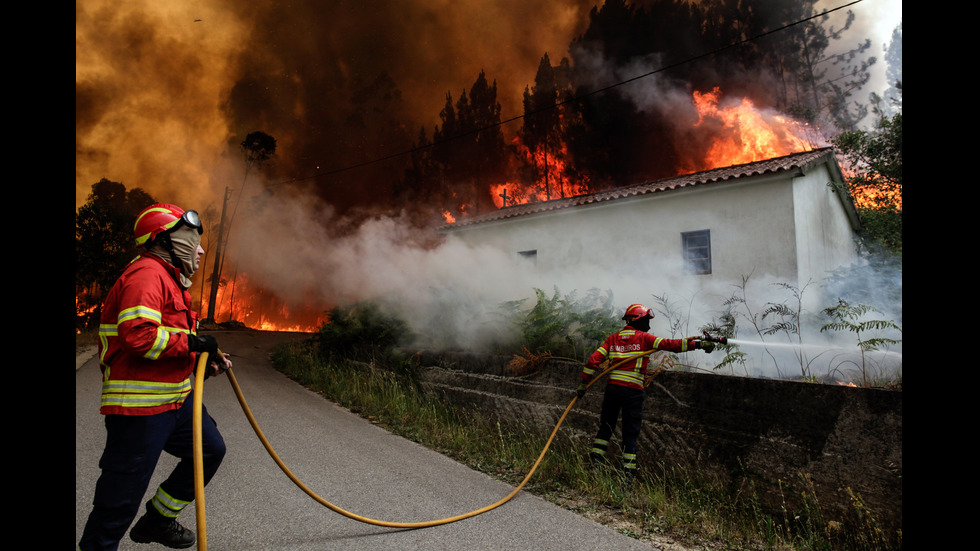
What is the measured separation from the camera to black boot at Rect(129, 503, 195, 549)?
3.13m

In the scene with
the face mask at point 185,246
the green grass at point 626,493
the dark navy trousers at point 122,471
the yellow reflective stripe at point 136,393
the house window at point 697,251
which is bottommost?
the green grass at point 626,493

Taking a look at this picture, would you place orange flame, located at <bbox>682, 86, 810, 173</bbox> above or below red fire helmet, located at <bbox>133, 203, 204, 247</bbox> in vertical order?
above

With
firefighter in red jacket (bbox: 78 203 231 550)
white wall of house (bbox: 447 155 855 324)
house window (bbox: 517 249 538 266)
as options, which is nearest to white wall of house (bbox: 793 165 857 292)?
white wall of house (bbox: 447 155 855 324)

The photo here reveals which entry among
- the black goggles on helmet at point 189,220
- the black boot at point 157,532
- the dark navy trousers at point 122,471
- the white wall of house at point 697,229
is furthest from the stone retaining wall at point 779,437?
the white wall of house at point 697,229

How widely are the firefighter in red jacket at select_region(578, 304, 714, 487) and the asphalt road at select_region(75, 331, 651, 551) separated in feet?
3.41

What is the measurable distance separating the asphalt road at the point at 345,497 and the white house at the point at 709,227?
8.57 m

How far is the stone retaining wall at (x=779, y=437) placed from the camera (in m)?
3.96

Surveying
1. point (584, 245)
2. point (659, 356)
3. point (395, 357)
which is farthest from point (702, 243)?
point (395, 357)

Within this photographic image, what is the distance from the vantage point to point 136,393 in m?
2.69

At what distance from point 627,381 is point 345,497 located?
294cm

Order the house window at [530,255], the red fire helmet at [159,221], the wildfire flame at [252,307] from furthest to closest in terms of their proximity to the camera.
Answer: the wildfire flame at [252,307] < the house window at [530,255] < the red fire helmet at [159,221]

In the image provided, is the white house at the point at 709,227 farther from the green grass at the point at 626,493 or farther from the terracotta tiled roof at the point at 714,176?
the green grass at the point at 626,493

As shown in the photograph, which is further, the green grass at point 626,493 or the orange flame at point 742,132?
the orange flame at point 742,132

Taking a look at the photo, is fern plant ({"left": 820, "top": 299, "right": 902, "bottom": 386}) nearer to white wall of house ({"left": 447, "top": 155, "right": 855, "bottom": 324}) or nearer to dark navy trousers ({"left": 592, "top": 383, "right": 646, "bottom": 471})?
dark navy trousers ({"left": 592, "top": 383, "right": 646, "bottom": 471})
